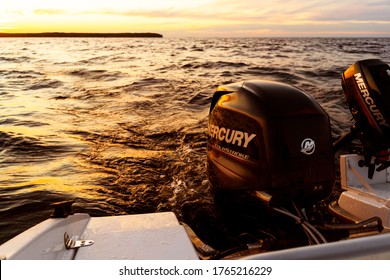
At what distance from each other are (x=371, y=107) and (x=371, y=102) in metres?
0.03

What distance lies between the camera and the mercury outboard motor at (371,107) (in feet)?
8.09

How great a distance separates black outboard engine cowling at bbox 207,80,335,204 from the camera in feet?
7.03

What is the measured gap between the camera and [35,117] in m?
7.44

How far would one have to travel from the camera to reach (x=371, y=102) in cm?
253

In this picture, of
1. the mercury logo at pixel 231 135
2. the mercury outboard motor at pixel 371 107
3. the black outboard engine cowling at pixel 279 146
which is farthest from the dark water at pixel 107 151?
the mercury outboard motor at pixel 371 107

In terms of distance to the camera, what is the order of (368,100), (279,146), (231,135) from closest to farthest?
(279,146) → (231,135) → (368,100)

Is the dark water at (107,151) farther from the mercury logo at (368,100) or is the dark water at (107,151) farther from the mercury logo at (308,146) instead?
the mercury logo at (368,100)

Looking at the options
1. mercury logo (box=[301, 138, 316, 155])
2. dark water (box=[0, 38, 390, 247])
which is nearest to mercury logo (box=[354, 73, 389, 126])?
mercury logo (box=[301, 138, 316, 155])

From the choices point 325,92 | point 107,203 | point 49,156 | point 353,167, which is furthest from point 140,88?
point 353,167

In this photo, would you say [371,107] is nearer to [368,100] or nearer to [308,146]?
[368,100]

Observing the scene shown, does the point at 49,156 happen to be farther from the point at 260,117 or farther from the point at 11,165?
the point at 260,117

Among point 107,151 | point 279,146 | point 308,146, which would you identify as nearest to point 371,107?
point 308,146

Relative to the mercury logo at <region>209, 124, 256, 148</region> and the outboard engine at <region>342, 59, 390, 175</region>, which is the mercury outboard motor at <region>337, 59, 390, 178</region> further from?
the mercury logo at <region>209, 124, 256, 148</region>

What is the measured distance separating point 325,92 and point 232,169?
27.6 feet
